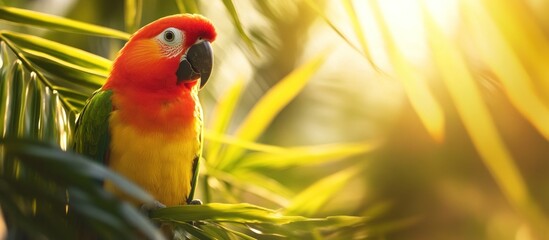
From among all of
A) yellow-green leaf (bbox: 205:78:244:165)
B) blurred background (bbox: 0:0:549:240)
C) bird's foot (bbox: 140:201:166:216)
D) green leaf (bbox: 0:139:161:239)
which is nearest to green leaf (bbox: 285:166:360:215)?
blurred background (bbox: 0:0:549:240)

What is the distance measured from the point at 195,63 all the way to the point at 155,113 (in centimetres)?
10

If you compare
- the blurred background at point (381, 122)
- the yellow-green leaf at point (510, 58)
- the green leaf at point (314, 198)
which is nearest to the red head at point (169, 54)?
the blurred background at point (381, 122)

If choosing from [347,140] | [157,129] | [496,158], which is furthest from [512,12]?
[347,140]

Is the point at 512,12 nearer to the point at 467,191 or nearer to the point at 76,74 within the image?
the point at 76,74

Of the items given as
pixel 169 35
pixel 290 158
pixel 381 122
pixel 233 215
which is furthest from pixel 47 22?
pixel 381 122

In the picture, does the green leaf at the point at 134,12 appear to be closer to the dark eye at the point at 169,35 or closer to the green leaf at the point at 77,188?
the dark eye at the point at 169,35

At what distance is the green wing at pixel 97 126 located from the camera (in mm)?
896

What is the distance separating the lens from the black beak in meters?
A: 0.96

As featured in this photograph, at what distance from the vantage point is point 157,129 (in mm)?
874

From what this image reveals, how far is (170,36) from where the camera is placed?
0.95 m

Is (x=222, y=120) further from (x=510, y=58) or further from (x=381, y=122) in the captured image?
(x=381, y=122)

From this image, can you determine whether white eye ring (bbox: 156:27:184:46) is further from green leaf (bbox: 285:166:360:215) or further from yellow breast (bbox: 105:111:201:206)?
green leaf (bbox: 285:166:360:215)

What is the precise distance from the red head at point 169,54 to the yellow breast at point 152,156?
71 millimetres

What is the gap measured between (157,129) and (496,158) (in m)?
0.38
